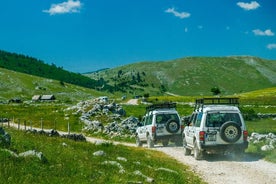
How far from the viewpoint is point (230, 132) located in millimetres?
21844

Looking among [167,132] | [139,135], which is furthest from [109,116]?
[167,132]

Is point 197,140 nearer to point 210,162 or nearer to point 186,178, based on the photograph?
point 210,162

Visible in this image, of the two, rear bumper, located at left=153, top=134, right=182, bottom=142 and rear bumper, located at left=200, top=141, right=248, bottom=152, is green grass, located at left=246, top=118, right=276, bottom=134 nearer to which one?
rear bumper, located at left=153, top=134, right=182, bottom=142

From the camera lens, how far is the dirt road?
16.1m

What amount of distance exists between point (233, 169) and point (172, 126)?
1296 centimetres

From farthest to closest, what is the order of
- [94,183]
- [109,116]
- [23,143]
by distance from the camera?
[109,116], [23,143], [94,183]

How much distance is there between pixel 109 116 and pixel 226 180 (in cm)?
3840

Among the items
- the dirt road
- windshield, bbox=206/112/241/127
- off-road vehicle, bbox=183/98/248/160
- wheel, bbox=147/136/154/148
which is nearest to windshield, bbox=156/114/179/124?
wheel, bbox=147/136/154/148

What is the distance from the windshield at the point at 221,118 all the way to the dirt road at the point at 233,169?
1.89 metres

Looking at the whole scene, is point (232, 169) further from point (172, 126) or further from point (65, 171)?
point (172, 126)

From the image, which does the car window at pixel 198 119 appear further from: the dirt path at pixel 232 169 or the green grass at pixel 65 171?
the green grass at pixel 65 171

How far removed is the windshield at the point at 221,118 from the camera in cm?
2240

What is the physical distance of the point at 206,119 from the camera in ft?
73.8

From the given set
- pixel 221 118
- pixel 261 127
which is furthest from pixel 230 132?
pixel 261 127
